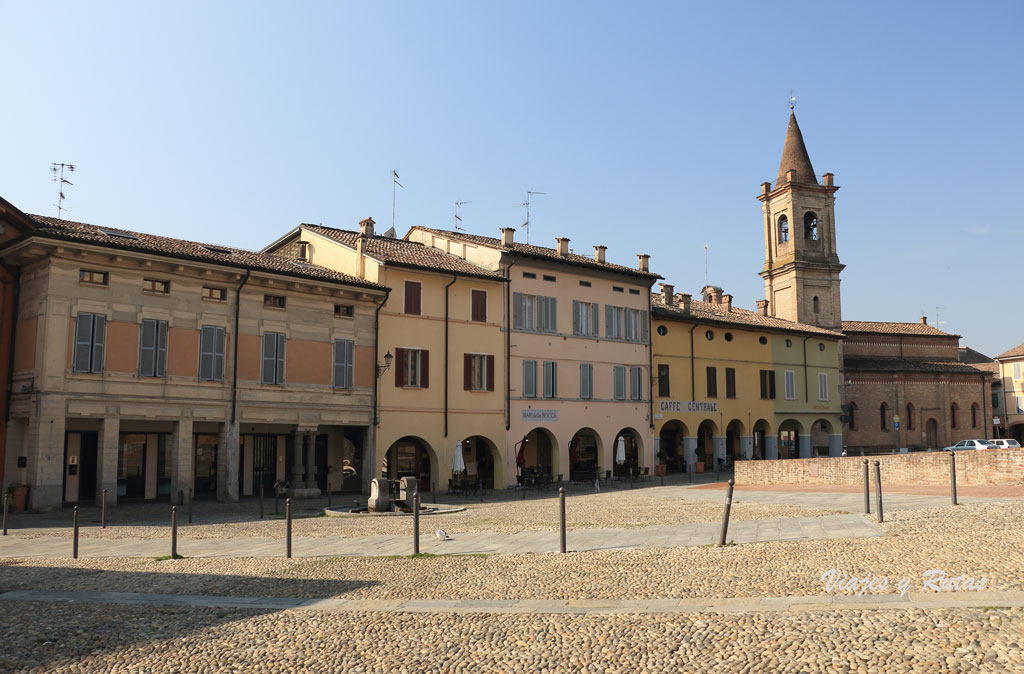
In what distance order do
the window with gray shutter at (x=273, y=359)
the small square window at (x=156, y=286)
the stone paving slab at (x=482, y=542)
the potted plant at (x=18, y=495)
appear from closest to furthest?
1. the stone paving slab at (x=482, y=542)
2. the potted plant at (x=18, y=495)
3. the small square window at (x=156, y=286)
4. the window with gray shutter at (x=273, y=359)

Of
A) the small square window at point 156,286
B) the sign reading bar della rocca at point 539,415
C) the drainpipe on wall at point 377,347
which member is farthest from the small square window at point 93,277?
the sign reading bar della rocca at point 539,415

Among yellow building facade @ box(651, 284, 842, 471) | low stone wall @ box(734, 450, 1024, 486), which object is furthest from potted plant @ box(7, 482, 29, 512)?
yellow building facade @ box(651, 284, 842, 471)

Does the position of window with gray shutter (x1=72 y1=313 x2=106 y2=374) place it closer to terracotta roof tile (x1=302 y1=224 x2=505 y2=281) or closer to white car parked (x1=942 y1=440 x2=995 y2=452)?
terracotta roof tile (x1=302 y1=224 x2=505 y2=281)

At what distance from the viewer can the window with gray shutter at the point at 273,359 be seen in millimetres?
26969

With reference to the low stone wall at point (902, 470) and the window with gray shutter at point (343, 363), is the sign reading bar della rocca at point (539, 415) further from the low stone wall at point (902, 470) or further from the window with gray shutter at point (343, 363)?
the window with gray shutter at point (343, 363)

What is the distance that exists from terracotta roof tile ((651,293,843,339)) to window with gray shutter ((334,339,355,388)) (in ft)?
55.8

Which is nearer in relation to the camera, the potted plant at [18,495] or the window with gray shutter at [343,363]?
the potted plant at [18,495]

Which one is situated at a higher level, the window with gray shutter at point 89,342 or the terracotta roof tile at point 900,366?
the terracotta roof tile at point 900,366

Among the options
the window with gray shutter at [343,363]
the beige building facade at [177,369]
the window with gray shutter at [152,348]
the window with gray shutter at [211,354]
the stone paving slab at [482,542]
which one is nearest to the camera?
the stone paving slab at [482,542]

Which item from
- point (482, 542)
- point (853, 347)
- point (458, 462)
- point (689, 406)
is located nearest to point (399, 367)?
point (458, 462)

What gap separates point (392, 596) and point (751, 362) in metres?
37.5

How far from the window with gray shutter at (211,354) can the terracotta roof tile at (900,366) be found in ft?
142

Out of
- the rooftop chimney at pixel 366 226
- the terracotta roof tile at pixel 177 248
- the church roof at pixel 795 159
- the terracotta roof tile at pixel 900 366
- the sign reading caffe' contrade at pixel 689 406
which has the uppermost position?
the church roof at pixel 795 159

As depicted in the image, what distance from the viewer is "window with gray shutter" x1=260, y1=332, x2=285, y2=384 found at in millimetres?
26969
